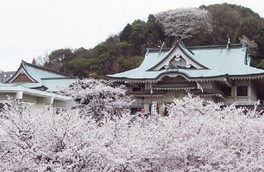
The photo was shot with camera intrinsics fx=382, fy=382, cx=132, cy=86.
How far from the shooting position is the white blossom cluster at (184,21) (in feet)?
148

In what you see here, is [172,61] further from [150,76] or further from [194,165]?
[194,165]

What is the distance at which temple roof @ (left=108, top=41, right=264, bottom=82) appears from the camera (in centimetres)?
2127

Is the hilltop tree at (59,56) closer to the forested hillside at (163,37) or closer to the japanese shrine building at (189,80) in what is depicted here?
the forested hillside at (163,37)

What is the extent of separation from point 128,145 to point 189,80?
1507 cm

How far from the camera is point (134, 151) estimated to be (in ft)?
20.9

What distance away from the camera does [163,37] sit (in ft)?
151

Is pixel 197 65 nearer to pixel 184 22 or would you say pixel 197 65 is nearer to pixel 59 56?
pixel 184 22

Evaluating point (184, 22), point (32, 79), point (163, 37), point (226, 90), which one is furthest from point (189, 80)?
point (184, 22)

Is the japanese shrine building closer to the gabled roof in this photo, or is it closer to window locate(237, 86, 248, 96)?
window locate(237, 86, 248, 96)

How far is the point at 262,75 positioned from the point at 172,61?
5269 millimetres

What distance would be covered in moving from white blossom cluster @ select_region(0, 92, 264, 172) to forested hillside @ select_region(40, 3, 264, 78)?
3032 centimetres

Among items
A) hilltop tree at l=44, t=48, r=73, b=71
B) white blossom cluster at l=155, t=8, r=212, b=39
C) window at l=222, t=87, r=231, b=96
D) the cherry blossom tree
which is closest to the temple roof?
the cherry blossom tree

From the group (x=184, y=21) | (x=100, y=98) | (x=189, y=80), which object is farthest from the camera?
(x=184, y=21)

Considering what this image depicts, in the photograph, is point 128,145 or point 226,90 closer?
point 128,145
